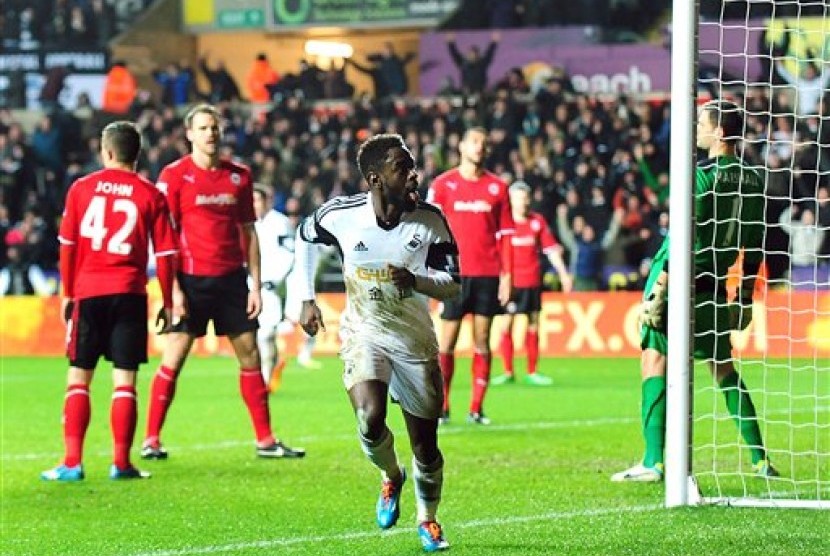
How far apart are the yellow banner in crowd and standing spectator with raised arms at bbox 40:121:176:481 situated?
30.9 ft

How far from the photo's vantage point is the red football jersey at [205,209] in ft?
36.4

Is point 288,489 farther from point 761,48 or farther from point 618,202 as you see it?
point 761,48

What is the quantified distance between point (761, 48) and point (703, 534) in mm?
19383

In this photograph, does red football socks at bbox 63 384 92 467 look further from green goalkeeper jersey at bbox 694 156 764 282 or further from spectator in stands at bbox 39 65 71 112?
spectator in stands at bbox 39 65 71 112

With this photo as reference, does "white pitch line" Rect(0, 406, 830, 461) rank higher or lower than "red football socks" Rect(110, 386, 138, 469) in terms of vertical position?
lower

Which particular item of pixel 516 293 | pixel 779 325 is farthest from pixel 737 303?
pixel 779 325

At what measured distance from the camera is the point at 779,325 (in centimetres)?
2042

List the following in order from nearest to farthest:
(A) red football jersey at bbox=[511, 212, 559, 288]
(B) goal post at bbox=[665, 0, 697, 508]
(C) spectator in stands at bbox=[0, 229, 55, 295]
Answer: (B) goal post at bbox=[665, 0, 697, 508]
(A) red football jersey at bbox=[511, 212, 559, 288]
(C) spectator in stands at bbox=[0, 229, 55, 295]

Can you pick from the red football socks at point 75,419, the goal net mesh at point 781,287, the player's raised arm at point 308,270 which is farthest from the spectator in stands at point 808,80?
the player's raised arm at point 308,270

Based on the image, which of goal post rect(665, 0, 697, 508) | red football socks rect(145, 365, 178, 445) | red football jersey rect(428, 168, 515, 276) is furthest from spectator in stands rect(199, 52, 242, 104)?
goal post rect(665, 0, 697, 508)

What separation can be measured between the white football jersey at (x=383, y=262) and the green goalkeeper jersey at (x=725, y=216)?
96.9 inches

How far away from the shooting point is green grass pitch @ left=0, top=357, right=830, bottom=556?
7543 millimetres

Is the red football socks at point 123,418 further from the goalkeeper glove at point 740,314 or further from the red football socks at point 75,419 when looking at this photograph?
the goalkeeper glove at point 740,314

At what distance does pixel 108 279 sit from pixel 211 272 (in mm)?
1174
